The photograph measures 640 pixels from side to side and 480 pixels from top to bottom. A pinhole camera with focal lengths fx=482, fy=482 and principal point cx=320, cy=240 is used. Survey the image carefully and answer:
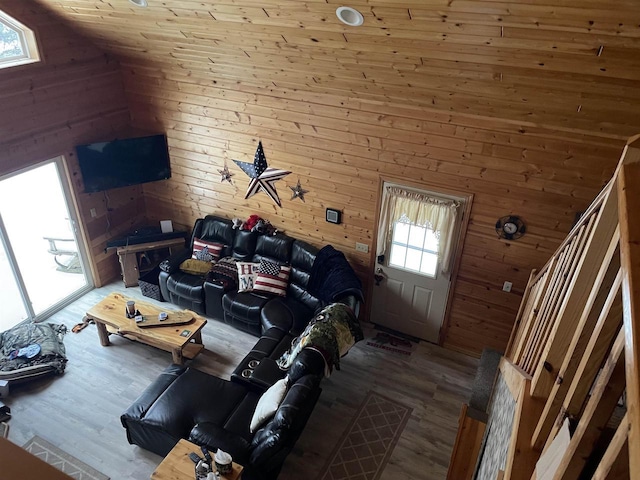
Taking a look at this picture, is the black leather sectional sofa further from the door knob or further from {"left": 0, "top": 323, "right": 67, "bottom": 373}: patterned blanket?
{"left": 0, "top": 323, "right": 67, "bottom": 373}: patterned blanket

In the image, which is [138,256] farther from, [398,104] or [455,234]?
[455,234]

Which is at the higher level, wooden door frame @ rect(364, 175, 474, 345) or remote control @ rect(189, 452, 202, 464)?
wooden door frame @ rect(364, 175, 474, 345)

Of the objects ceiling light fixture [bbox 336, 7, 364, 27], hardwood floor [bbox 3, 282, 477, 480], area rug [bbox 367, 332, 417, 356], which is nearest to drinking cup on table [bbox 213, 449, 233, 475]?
hardwood floor [bbox 3, 282, 477, 480]

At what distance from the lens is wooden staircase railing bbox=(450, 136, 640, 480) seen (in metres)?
0.91

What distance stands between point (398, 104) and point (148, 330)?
12.2ft

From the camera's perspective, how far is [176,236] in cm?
707

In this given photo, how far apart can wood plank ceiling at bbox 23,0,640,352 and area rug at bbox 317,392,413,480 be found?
1.35 meters

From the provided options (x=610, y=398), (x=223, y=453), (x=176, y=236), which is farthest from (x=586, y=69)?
(x=176, y=236)

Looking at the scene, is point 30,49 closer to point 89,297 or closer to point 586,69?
point 89,297

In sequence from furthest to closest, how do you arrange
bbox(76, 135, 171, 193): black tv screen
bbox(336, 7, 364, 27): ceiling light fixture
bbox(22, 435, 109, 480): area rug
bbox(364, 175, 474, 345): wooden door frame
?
1. bbox(76, 135, 171, 193): black tv screen
2. bbox(364, 175, 474, 345): wooden door frame
3. bbox(22, 435, 109, 480): area rug
4. bbox(336, 7, 364, 27): ceiling light fixture

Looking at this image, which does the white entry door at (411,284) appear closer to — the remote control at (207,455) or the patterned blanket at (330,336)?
the patterned blanket at (330,336)

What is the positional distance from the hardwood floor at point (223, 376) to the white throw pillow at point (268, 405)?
674 mm

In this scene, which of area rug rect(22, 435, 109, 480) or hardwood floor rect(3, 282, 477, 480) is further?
hardwood floor rect(3, 282, 477, 480)

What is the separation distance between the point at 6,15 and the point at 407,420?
597cm
